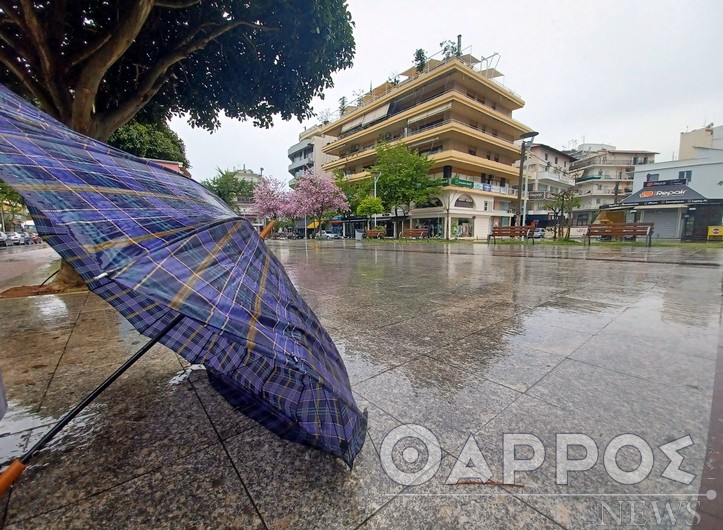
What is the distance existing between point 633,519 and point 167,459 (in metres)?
2.15

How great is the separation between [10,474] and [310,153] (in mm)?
62213

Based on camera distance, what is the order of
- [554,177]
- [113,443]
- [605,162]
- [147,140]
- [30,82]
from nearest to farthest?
[113,443]
[30,82]
[147,140]
[554,177]
[605,162]

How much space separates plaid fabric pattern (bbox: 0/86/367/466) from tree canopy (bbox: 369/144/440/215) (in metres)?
29.2

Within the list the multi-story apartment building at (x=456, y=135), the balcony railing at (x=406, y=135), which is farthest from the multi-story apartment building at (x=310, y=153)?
the multi-story apartment building at (x=456, y=135)

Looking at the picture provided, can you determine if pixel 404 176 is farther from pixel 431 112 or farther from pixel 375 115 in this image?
pixel 375 115

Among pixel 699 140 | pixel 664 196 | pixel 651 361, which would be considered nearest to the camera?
pixel 651 361

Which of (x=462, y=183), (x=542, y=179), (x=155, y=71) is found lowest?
(x=155, y=71)

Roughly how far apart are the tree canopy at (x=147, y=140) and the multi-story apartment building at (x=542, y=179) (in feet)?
134

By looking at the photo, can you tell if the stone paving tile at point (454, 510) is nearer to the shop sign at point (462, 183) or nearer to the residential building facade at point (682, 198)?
the residential building facade at point (682, 198)

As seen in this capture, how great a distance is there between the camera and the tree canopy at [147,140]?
1392 centimetres

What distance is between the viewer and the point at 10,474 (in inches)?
45.1

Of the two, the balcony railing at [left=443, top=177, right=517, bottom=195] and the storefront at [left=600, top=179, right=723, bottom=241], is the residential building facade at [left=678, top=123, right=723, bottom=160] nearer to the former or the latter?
the storefront at [left=600, top=179, right=723, bottom=241]

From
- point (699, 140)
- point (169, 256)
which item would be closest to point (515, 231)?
point (169, 256)

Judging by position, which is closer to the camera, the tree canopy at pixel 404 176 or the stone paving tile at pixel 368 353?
the stone paving tile at pixel 368 353
